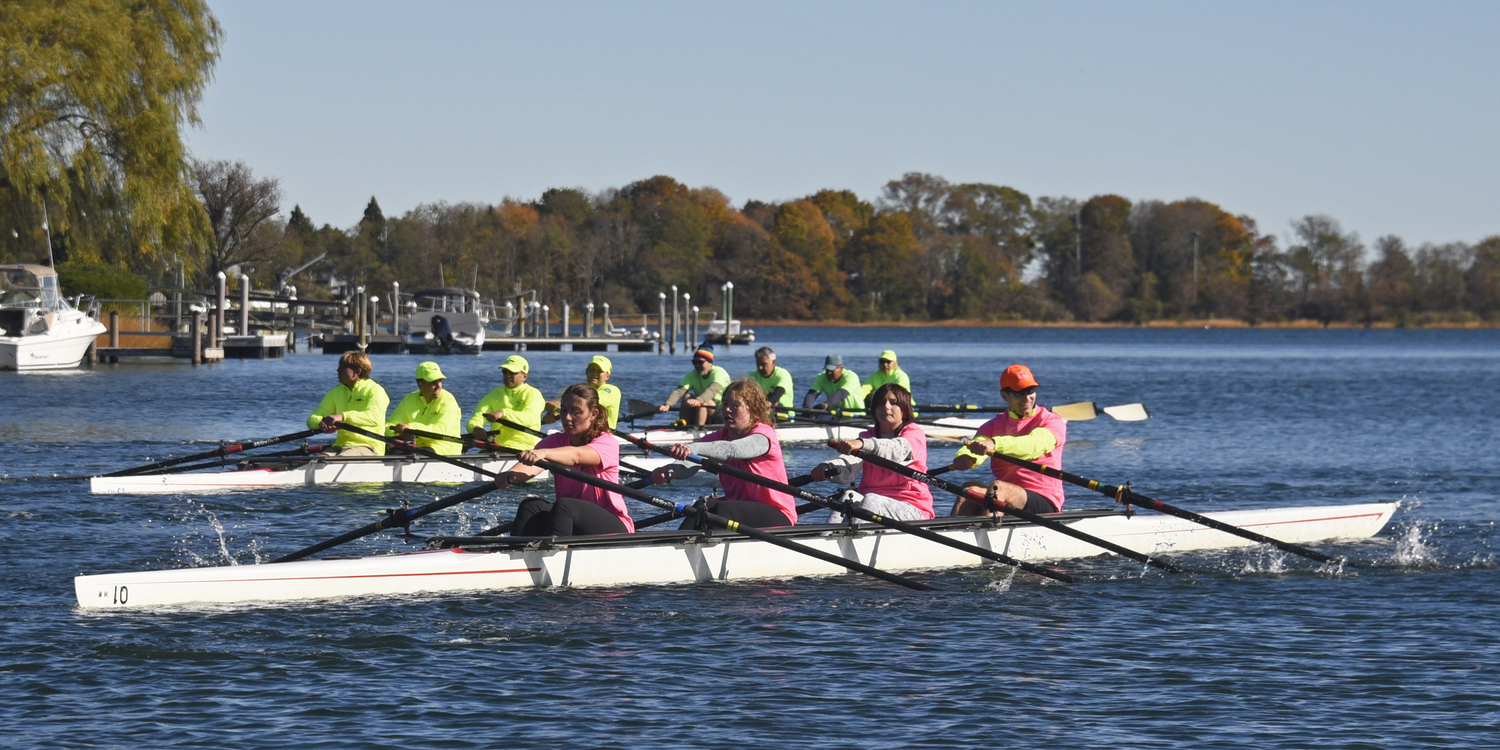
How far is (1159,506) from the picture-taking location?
43.1 ft

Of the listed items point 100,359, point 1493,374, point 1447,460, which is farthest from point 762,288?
point 1447,460

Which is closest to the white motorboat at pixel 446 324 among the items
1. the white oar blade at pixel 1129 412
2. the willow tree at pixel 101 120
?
the willow tree at pixel 101 120

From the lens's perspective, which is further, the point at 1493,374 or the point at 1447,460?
the point at 1493,374

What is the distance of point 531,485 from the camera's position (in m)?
18.8

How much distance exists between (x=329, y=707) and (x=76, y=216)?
35.2 meters

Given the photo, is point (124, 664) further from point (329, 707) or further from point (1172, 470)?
point (1172, 470)

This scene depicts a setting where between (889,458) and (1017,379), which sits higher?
(1017,379)

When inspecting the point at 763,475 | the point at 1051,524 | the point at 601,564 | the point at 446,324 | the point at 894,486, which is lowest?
the point at 601,564

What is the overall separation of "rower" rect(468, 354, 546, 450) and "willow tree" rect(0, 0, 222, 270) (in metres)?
25.7


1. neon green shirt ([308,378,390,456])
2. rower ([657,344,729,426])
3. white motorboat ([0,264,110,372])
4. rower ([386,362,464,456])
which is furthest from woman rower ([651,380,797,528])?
white motorboat ([0,264,110,372])

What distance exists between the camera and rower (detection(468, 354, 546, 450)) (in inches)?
687

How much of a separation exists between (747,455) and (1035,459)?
8.77ft

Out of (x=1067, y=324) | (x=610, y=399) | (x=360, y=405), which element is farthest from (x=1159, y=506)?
(x=1067, y=324)

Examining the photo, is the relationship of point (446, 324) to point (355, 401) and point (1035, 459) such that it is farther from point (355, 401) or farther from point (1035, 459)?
point (1035, 459)
